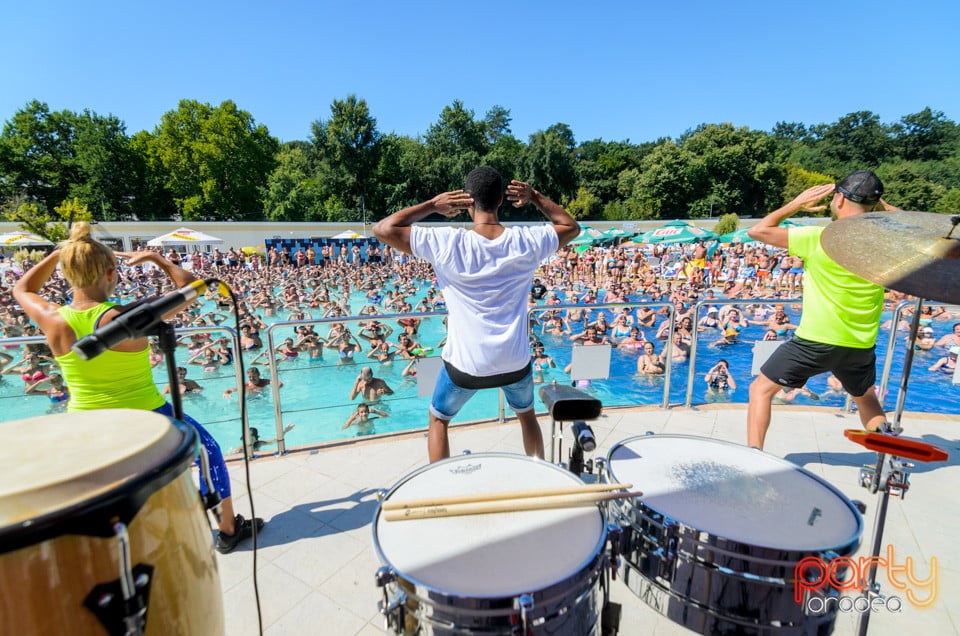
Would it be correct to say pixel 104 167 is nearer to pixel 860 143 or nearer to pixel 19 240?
pixel 19 240

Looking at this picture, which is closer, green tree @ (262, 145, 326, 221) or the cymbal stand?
the cymbal stand

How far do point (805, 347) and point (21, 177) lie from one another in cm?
6397

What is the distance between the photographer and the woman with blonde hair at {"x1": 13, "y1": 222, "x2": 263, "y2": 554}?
6.64 ft

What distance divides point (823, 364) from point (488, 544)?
267cm

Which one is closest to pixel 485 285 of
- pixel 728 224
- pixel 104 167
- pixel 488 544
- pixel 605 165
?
pixel 488 544

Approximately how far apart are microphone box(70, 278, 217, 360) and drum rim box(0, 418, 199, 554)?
425 mm

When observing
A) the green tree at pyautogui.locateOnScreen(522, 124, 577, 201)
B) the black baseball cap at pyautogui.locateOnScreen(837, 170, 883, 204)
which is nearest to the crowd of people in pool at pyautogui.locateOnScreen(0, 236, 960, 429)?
the black baseball cap at pyautogui.locateOnScreen(837, 170, 883, 204)

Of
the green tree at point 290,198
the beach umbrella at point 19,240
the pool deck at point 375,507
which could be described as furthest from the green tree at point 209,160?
the pool deck at point 375,507

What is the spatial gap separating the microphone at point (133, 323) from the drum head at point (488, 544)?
3.11 ft

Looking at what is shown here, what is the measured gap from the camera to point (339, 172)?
4822cm

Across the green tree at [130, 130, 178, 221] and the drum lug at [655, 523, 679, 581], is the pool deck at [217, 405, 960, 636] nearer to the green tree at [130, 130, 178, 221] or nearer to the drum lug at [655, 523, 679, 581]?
the drum lug at [655, 523, 679, 581]

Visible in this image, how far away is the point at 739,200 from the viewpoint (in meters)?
50.9

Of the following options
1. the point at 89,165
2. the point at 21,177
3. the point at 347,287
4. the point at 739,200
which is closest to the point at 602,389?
the point at 347,287

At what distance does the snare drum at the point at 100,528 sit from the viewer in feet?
2.76
